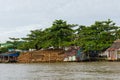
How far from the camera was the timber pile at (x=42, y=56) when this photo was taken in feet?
168

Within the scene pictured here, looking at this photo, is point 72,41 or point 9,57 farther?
point 9,57

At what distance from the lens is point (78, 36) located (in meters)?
51.7

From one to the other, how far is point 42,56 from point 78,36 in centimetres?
624

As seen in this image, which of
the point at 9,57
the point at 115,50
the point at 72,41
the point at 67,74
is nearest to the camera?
the point at 67,74

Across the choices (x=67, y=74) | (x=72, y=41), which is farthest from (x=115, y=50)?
(x=67, y=74)

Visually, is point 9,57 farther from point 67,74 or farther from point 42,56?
point 67,74

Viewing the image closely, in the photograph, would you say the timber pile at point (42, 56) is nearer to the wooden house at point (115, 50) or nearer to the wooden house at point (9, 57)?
the wooden house at point (9, 57)

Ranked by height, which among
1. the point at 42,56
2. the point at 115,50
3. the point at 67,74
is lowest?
the point at 67,74

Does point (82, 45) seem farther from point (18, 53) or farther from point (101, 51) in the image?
point (18, 53)

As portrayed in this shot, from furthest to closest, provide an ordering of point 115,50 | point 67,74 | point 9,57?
1. point 9,57
2. point 115,50
3. point 67,74

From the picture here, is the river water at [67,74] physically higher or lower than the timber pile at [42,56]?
lower

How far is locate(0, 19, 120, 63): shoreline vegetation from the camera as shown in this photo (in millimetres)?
47844

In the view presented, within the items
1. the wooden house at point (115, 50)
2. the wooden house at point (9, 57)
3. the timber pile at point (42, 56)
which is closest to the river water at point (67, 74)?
the wooden house at point (115, 50)

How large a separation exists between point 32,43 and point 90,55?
9823 mm
